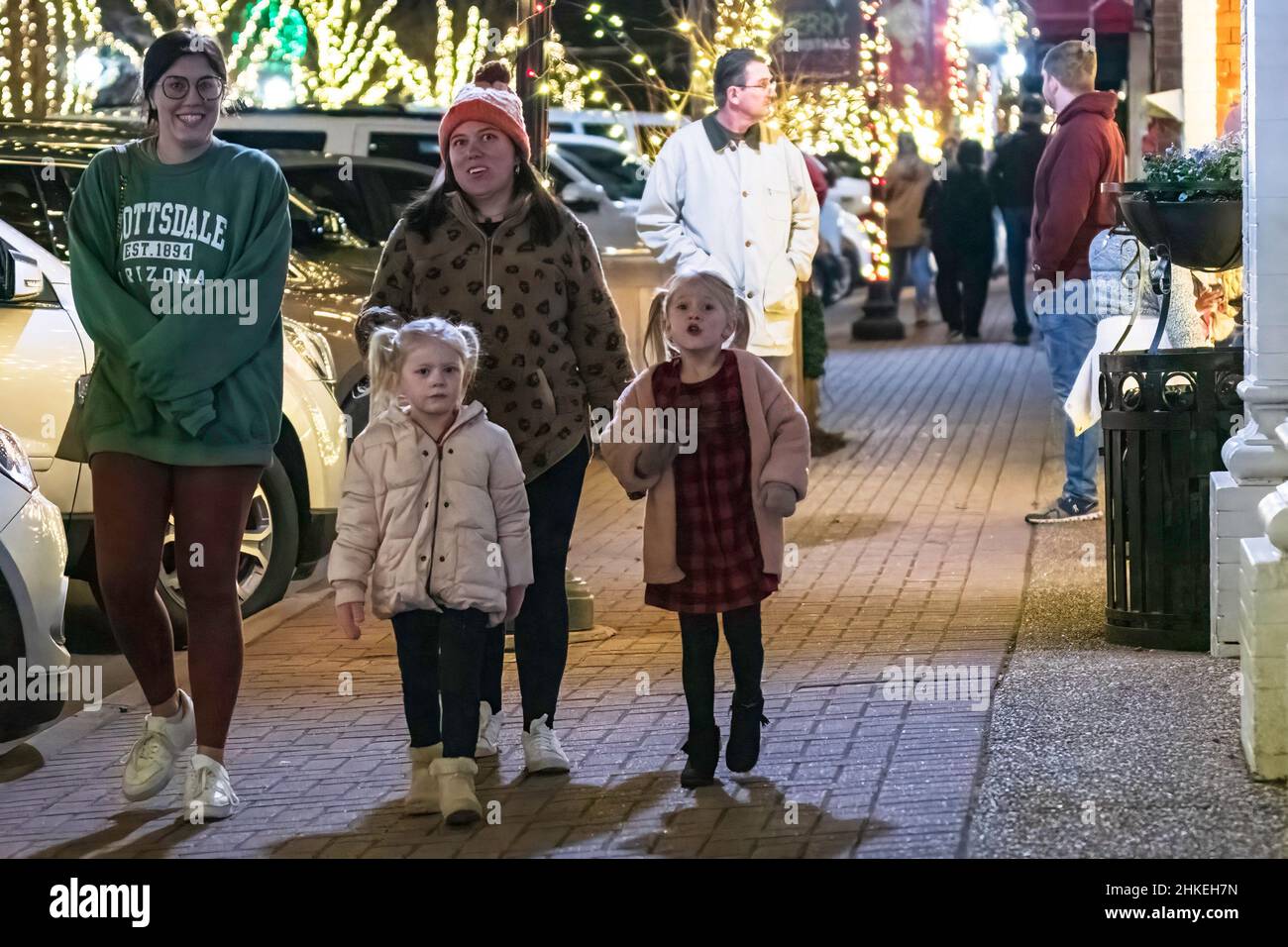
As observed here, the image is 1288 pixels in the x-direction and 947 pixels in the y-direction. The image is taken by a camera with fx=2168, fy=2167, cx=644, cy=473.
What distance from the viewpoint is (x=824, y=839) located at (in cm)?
527

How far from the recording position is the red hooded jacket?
34.0ft

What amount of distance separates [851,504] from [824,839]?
658cm

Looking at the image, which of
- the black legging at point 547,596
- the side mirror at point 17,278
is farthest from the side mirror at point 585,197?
the black legging at point 547,596

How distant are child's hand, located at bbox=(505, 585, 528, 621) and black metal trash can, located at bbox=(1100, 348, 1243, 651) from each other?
107 inches

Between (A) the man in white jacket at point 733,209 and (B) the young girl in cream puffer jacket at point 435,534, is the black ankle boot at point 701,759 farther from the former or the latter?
(A) the man in white jacket at point 733,209

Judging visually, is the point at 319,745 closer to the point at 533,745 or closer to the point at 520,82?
the point at 533,745

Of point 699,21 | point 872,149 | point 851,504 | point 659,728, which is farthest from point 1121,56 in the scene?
point 659,728

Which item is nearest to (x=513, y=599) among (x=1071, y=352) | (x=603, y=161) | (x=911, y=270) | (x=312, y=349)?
(x=312, y=349)

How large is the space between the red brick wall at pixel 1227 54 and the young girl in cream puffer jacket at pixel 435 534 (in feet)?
25.4

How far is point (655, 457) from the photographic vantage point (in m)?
5.80

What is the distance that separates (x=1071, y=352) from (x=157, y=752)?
6054mm

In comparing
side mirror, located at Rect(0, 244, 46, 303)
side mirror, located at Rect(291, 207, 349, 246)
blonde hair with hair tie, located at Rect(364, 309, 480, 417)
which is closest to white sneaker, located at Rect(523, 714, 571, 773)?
blonde hair with hair tie, located at Rect(364, 309, 480, 417)

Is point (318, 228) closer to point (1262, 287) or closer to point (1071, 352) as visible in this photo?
point (1071, 352)

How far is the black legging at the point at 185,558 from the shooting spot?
5723 millimetres
